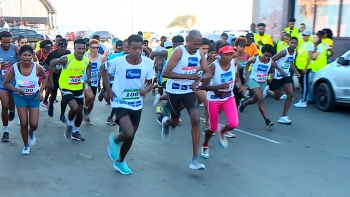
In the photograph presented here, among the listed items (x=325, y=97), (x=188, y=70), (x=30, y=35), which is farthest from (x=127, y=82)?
(x=30, y=35)

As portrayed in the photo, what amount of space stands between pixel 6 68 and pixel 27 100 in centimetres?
136

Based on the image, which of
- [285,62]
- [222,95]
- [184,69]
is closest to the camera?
[184,69]

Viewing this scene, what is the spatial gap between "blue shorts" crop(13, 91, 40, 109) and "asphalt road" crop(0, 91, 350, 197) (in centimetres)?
75

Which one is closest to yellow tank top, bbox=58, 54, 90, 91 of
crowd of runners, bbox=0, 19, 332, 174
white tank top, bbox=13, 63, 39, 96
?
crowd of runners, bbox=0, 19, 332, 174

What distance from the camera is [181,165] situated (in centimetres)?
640

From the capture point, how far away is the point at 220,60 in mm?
6621

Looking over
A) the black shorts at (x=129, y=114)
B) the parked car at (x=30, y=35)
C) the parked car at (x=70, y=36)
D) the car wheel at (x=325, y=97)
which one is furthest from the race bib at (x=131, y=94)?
the parked car at (x=70, y=36)

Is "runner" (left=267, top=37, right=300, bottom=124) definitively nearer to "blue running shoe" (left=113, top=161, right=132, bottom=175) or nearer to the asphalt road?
the asphalt road

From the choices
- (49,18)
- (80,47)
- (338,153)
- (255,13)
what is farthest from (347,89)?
(49,18)

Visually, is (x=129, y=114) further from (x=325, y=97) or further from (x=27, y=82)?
(x=325, y=97)

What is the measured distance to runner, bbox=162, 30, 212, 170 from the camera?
6.09m

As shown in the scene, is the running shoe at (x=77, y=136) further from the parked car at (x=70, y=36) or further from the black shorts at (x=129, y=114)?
the parked car at (x=70, y=36)

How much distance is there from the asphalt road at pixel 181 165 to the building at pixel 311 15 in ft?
26.4

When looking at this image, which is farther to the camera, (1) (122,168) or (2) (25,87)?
(2) (25,87)
